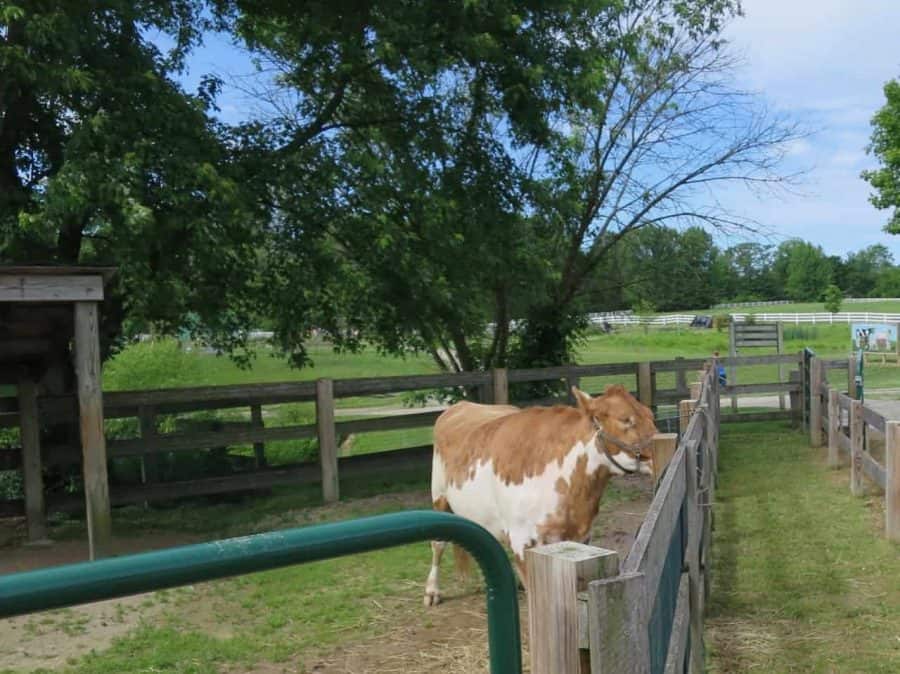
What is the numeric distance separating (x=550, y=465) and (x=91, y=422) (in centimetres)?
436

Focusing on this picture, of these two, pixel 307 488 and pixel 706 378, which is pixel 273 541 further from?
pixel 307 488

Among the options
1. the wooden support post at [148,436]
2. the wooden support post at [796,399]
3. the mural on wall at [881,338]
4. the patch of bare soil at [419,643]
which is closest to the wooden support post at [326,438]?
the wooden support post at [148,436]

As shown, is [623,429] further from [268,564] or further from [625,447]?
[268,564]

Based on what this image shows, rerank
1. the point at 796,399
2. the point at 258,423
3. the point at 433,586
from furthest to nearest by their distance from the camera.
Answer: the point at 796,399
the point at 258,423
the point at 433,586

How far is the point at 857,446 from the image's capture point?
7.99 m

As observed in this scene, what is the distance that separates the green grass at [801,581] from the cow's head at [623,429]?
1.11 metres

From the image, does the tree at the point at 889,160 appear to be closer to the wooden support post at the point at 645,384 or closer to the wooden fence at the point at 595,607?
the wooden support post at the point at 645,384

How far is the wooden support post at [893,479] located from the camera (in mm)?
6016

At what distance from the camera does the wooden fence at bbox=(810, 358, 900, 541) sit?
6105 millimetres

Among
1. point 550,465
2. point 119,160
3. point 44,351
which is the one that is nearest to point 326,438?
point 44,351

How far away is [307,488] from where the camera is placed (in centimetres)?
1048

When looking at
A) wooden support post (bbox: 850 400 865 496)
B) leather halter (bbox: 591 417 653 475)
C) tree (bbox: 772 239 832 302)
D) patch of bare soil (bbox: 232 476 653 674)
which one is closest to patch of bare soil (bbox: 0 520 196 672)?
patch of bare soil (bbox: 232 476 653 674)

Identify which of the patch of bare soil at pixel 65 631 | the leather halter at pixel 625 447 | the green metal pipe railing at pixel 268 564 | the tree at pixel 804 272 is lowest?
the patch of bare soil at pixel 65 631

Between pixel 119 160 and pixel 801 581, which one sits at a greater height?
pixel 119 160
